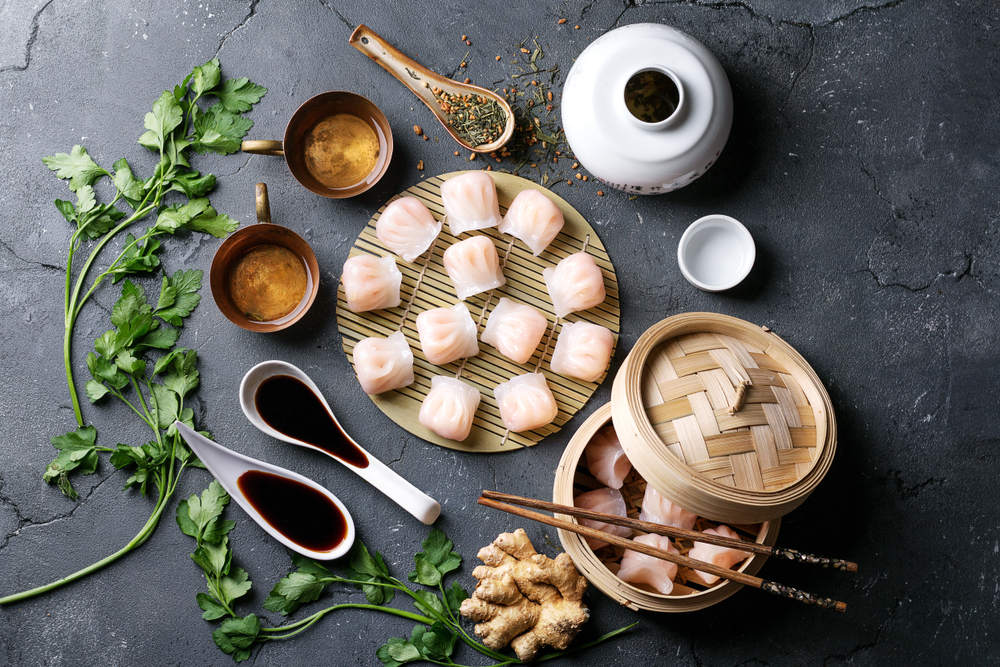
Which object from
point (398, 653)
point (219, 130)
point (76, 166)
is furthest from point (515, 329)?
point (76, 166)

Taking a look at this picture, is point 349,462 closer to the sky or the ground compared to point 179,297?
closer to the ground

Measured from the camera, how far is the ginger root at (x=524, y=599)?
2041 mm

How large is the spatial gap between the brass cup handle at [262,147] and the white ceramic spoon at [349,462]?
2.39ft

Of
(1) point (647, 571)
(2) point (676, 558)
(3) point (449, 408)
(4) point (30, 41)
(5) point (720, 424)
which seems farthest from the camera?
(4) point (30, 41)

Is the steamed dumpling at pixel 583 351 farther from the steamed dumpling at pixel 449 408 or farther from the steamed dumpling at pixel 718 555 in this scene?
the steamed dumpling at pixel 718 555

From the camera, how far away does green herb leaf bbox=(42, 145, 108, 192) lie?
2260mm

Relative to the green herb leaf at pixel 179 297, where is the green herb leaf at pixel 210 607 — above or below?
below

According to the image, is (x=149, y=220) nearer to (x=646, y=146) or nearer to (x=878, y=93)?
(x=646, y=146)

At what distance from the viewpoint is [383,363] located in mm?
2121

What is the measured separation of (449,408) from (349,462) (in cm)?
42

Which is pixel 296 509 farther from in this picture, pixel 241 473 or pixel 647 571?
pixel 647 571

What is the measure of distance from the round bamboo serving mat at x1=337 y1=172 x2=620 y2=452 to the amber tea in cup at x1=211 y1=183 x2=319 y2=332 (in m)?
0.15

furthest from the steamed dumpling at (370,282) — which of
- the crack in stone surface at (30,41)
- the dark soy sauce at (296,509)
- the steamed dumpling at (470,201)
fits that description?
the crack in stone surface at (30,41)

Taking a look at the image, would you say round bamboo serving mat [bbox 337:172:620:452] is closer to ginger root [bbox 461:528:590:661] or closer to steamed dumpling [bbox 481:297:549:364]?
steamed dumpling [bbox 481:297:549:364]
